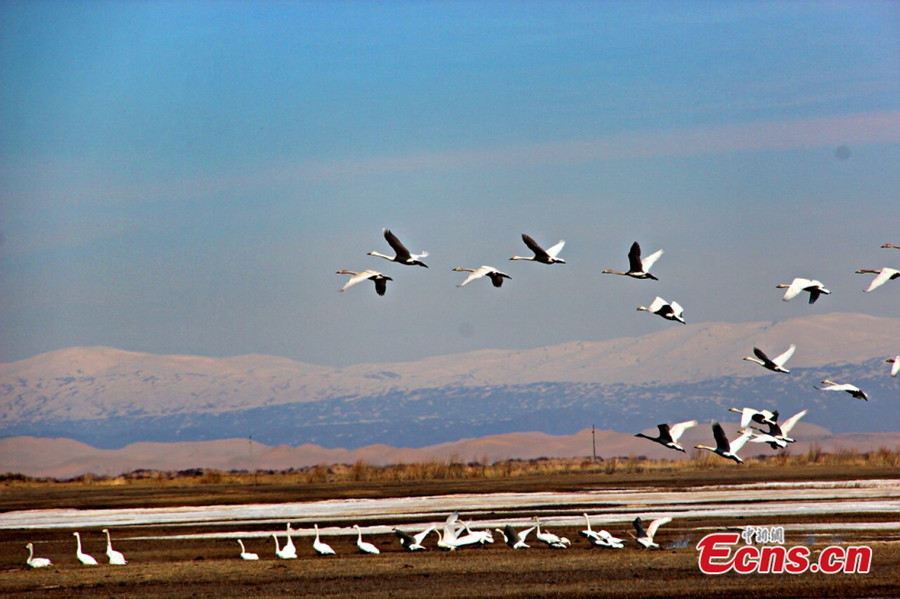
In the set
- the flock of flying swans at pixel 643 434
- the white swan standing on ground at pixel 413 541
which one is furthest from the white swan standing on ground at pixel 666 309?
the white swan standing on ground at pixel 413 541

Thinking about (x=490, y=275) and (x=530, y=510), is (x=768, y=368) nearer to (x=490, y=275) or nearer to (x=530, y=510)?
(x=490, y=275)

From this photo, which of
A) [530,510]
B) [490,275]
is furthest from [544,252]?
[530,510]

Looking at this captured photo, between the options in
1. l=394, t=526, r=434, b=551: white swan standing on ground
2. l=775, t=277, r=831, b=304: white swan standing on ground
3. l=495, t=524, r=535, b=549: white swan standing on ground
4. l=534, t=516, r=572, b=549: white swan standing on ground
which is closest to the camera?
l=775, t=277, r=831, b=304: white swan standing on ground

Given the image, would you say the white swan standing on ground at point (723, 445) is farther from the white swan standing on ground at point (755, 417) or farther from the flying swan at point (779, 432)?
the flying swan at point (779, 432)

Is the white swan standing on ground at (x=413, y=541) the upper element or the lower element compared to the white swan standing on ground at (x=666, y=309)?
lower

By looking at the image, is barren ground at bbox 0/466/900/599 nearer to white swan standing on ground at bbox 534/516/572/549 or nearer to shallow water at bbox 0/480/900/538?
white swan standing on ground at bbox 534/516/572/549

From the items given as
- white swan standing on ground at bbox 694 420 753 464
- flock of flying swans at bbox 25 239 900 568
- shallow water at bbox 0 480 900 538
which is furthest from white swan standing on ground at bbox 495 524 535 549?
white swan standing on ground at bbox 694 420 753 464

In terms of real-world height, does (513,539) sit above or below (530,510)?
below

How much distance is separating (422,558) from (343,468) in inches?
3433

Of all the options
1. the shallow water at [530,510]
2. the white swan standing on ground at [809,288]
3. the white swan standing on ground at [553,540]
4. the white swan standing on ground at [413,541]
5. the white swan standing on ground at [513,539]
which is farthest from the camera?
the shallow water at [530,510]

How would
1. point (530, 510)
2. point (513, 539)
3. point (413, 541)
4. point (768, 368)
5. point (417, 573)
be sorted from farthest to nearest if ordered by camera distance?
1. point (530, 510)
2. point (413, 541)
3. point (513, 539)
4. point (417, 573)
5. point (768, 368)

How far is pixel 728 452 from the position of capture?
92.5 feet

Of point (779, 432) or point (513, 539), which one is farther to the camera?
point (513, 539)

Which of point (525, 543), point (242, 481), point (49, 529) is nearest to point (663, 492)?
point (525, 543)
